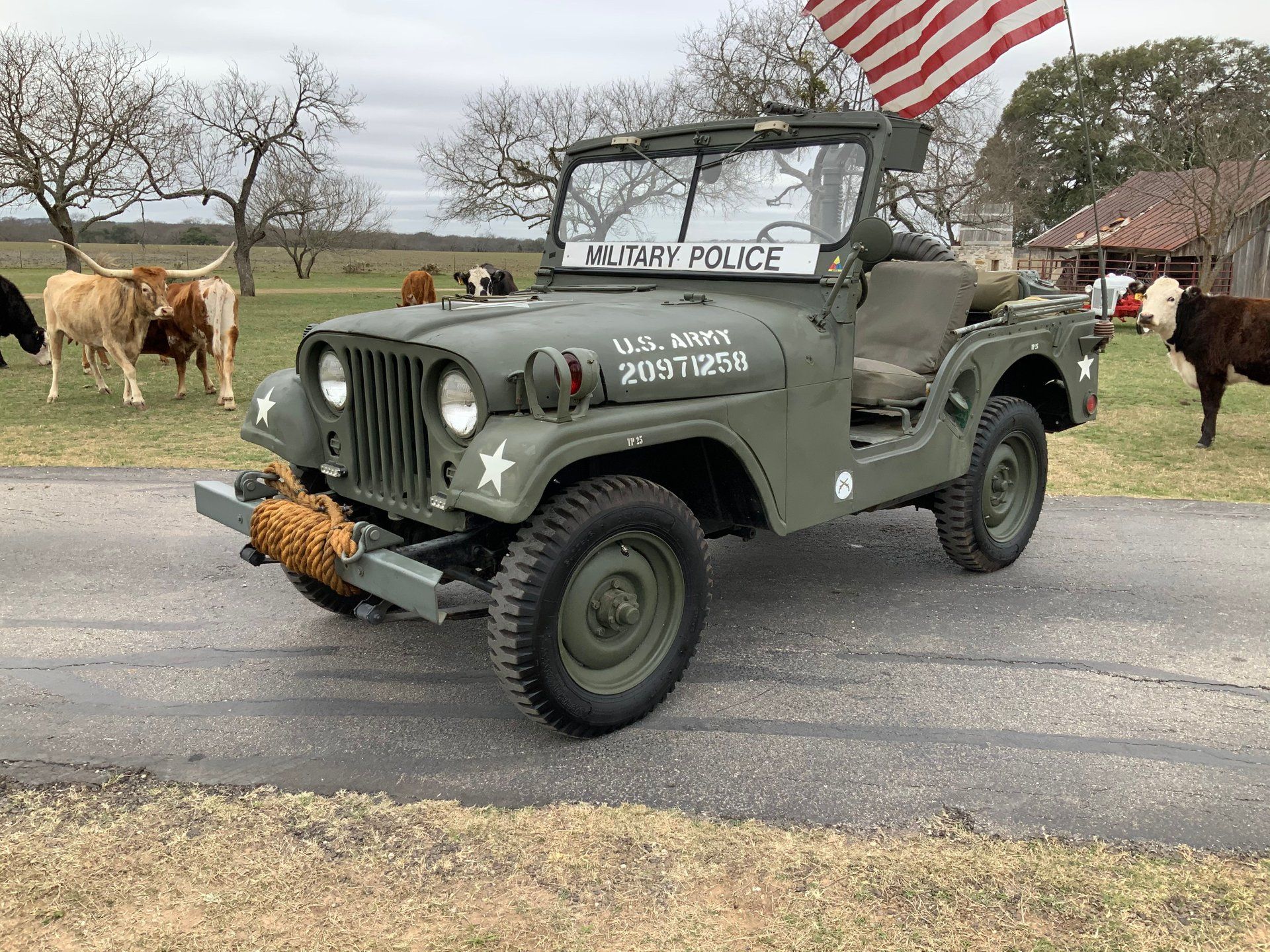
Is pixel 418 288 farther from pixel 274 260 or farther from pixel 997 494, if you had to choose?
pixel 274 260

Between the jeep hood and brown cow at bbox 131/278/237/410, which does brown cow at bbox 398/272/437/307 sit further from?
the jeep hood

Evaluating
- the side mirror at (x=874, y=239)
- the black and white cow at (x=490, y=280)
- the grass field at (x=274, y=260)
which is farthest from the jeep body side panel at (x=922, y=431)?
the grass field at (x=274, y=260)

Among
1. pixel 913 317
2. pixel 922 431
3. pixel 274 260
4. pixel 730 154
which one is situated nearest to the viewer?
pixel 730 154

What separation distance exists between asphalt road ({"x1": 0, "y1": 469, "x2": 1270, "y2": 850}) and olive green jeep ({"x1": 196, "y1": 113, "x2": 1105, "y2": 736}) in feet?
1.06

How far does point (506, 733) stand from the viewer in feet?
11.7

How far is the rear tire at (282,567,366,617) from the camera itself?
4375 millimetres

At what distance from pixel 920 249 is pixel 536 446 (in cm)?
369

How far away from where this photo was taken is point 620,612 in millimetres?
3477

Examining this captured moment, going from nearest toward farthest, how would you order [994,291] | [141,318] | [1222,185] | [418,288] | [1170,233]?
[994,291], [141,318], [418,288], [1222,185], [1170,233]

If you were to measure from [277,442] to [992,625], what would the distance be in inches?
129

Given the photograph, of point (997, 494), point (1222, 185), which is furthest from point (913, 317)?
point (1222, 185)

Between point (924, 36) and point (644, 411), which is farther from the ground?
point (924, 36)

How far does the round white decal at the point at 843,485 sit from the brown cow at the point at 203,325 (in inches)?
341

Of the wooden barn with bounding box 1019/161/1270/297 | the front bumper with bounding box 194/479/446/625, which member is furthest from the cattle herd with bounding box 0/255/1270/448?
the wooden barn with bounding box 1019/161/1270/297
